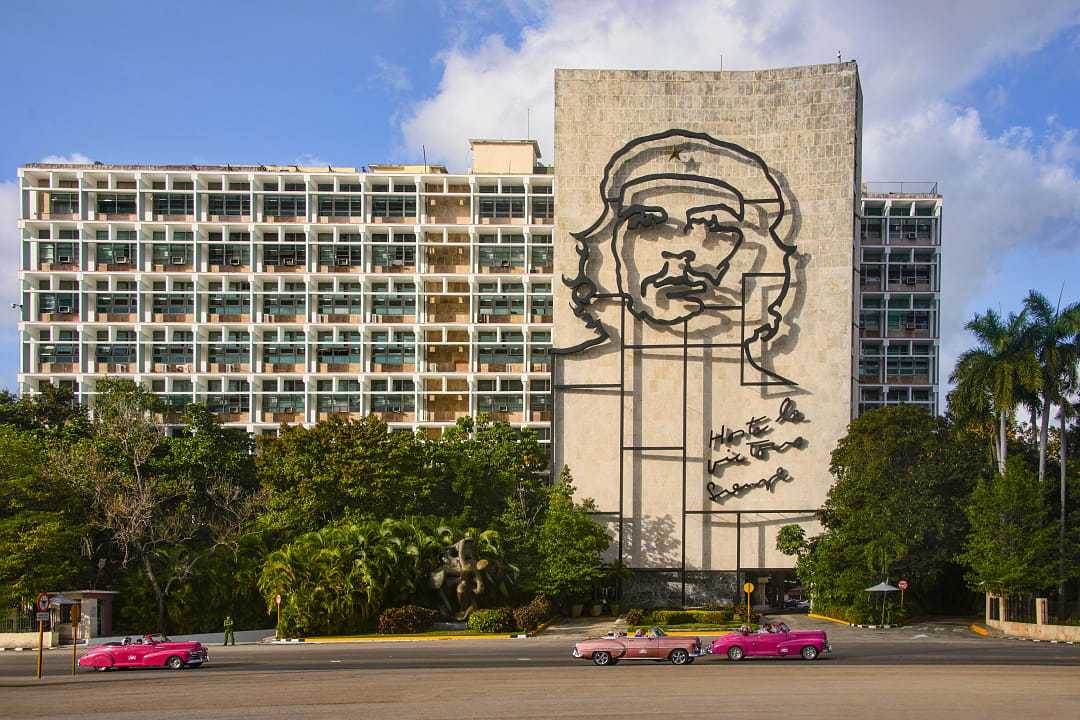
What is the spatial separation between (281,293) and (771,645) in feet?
231

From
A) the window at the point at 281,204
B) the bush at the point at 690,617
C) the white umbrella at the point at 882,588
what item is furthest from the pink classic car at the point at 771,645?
the window at the point at 281,204

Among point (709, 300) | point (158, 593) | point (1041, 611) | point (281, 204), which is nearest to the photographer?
point (1041, 611)

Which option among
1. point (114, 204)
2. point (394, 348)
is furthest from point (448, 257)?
point (114, 204)

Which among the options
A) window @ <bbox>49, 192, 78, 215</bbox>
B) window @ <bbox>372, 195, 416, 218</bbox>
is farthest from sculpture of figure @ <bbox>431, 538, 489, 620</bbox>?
window @ <bbox>49, 192, 78, 215</bbox>

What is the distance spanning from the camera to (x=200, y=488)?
258 feet

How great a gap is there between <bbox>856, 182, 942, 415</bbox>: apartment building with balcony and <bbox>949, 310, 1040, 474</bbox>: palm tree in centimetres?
4366

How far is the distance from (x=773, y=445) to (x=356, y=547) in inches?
1089

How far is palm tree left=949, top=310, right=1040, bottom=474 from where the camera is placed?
70188 mm

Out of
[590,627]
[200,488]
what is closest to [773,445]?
[590,627]

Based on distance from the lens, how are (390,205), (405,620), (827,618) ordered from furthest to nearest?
(390,205)
(827,618)
(405,620)

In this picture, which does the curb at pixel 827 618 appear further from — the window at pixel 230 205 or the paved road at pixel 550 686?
the window at pixel 230 205

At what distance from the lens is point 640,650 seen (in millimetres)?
45750

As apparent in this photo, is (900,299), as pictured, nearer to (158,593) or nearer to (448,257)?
(448,257)

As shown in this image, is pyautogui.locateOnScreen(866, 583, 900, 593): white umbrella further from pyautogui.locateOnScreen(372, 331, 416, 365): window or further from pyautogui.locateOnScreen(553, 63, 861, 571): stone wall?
pyautogui.locateOnScreen(372, 331, 416, 365): window
